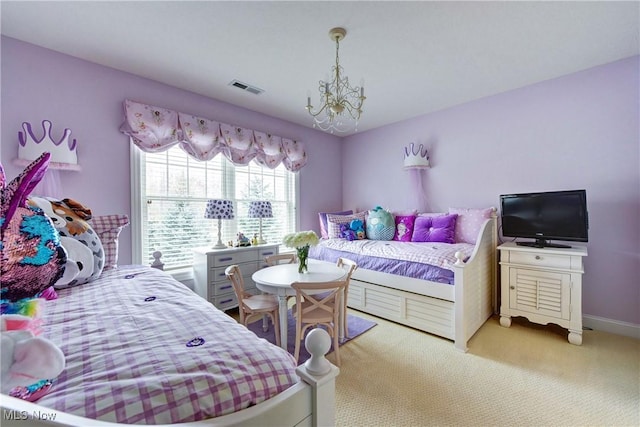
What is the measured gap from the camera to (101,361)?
75cm

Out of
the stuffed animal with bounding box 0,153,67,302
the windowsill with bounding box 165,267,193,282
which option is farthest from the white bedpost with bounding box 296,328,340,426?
the windowsill with bounding box 165,267,193,282

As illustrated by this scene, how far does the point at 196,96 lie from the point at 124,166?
110 cm

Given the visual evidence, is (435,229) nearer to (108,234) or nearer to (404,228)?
(404,228)

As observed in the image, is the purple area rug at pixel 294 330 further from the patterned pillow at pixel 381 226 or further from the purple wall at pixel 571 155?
the purple wall at pixel 571 155

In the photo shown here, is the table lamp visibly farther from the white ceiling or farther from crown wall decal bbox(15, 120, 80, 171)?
crown wall decal bbox(15, 120, 80, 171)

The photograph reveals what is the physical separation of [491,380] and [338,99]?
2294 millimetres

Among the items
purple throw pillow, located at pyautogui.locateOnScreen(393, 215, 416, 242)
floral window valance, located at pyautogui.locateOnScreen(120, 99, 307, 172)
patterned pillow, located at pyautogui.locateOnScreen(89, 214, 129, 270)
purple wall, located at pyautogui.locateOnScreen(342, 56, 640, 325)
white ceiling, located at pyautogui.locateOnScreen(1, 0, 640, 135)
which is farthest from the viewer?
purple throw pillow, located at pyautogui.locateOnScreen(393, 215, 416, 242)

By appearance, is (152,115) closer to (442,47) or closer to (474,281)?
(442,47)

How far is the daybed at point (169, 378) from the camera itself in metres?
0.58

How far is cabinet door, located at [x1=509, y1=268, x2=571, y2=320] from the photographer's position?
2240 millimetres

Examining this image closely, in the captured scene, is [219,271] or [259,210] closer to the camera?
[219,271]

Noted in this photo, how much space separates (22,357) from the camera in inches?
17.9

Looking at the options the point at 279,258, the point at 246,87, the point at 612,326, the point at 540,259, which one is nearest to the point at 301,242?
the point at 279,258

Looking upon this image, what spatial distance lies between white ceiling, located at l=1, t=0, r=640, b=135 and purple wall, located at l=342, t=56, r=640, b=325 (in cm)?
24
